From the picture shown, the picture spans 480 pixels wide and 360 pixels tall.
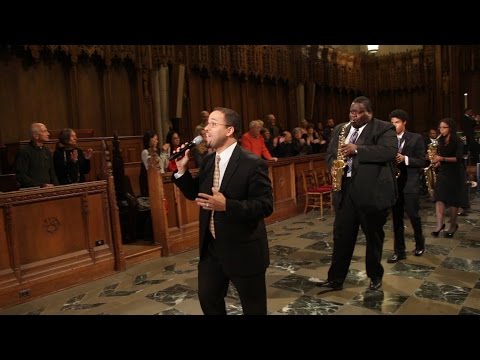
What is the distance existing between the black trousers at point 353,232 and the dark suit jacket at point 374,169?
0.08 meters

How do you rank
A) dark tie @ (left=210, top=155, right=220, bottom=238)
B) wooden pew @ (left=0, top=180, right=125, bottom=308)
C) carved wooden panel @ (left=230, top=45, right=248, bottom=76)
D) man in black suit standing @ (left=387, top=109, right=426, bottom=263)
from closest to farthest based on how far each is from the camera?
dark tie @ (left=210, top=155, right=220, bottom=238) < wooden pew @ (left=0, top=180, right=125, bottom=308) < man in black suit standing @ (left=387, top=109, right=426, bottom=263) < carved wooden panel @ (left=230, top=45, right=248, bottom=76)

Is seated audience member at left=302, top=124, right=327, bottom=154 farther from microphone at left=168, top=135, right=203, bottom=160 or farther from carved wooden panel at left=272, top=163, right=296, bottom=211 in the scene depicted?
microphone at left=168, top=135, right=203, bottom=160

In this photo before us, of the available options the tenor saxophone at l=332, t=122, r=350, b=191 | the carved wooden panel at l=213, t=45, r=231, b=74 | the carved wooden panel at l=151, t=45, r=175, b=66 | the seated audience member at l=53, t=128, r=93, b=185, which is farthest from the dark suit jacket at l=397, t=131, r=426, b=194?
the carved wooden panel at l=213, t=45, r=231, b=74

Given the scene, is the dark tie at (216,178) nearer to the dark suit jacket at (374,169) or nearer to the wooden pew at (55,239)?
the dark suit jacket at (374,169)

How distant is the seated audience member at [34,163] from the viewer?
15.6 feet

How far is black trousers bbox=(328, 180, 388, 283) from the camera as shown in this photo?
12.0ft

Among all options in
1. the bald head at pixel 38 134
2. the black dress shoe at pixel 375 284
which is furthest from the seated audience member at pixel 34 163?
the black dress shoe at pixel 375 284

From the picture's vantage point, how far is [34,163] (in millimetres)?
4781

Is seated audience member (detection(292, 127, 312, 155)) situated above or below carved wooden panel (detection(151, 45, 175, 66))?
below

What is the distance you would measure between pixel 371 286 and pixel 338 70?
12.1 m

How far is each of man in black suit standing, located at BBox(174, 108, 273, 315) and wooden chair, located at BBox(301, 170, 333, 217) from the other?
5084mm

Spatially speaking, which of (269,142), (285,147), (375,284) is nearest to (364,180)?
(375,284)
